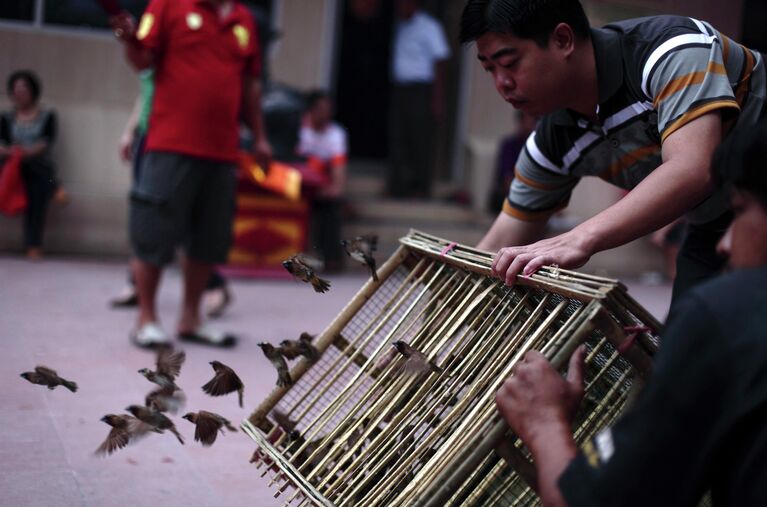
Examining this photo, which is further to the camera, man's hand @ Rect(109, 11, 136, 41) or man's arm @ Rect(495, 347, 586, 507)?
man's hand @ Rect(109, 11, 136, 41)

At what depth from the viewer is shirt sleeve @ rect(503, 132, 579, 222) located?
2.57m

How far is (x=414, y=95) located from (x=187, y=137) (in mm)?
4232

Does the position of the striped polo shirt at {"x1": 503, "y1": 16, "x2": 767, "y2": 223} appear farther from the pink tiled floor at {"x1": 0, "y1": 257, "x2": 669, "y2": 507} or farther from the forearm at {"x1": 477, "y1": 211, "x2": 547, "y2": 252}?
the pink tiled floor at {"x1": 0, "y1": 257, "x2": 669, "y2": 507}

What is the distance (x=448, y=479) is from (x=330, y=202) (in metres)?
6.33

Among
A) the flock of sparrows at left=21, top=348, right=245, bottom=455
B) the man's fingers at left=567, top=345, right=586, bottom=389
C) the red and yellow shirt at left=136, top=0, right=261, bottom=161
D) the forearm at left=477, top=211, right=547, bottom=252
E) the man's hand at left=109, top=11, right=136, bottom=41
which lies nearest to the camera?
the man's fingers at left=567, top=345, right=586, bottom=389

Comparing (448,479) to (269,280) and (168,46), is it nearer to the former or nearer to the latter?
(168,46)

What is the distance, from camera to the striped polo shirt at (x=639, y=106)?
2.06 meters

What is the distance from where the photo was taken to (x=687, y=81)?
2047mm

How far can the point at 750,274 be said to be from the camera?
1398 mm

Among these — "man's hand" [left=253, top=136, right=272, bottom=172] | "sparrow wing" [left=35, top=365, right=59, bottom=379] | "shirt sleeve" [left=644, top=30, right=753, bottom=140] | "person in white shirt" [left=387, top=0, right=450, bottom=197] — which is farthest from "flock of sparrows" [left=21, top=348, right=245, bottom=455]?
"person in white shirt" [left=387, top=0, right=450, bottom=197]

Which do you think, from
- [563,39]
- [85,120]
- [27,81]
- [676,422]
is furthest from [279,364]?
[85,120]

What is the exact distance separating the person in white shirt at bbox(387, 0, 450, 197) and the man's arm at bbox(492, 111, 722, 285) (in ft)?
22.9

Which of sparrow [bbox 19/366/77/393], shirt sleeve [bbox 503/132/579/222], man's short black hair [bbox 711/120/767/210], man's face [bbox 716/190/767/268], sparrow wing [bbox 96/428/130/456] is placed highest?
man's short black hair [bbox 711/120/767/210]

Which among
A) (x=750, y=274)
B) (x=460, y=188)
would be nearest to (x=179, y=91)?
(x=750, y=274)
